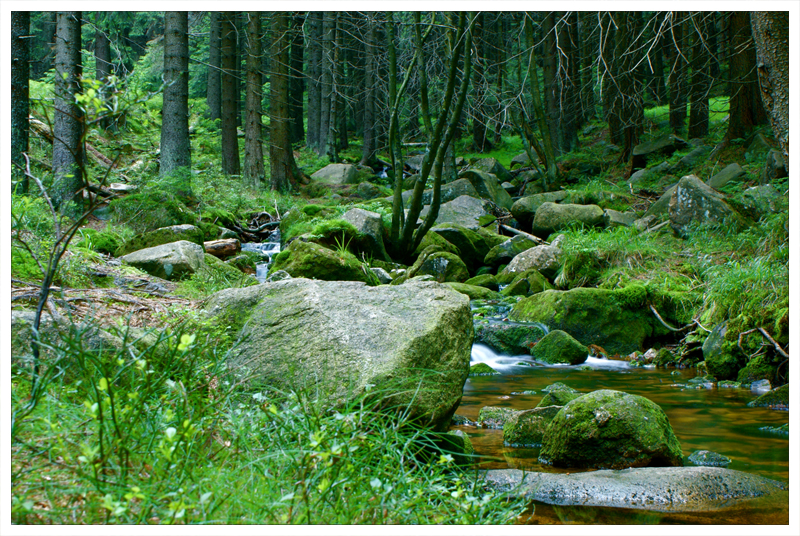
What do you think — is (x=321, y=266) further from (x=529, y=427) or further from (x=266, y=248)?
(x=529, y=427)

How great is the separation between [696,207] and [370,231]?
5929 mm

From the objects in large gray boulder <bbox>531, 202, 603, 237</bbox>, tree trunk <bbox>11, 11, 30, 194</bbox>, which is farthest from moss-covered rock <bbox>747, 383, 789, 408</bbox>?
tree trunk <bbox>11, 11, 30, 194</bbox>

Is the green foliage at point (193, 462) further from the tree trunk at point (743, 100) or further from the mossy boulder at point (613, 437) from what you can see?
the tree trunk at point (743, 100)

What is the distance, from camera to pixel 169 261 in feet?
22.2

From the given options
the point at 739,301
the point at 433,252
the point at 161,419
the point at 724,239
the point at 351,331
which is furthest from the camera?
the point at 433,252

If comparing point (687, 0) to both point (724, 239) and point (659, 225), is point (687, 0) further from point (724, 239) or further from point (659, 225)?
point (659, 225)

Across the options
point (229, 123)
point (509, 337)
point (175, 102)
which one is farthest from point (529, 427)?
point (229, 123)

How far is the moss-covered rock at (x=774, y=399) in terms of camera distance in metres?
5.25

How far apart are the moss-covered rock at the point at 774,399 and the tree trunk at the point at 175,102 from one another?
10.8 metres

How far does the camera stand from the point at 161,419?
8.27ft

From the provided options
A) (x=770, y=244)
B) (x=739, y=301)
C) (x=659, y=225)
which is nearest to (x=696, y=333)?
(x=739, y=301)

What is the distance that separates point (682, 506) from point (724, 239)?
776cm

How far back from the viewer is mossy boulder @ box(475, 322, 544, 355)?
8008mm

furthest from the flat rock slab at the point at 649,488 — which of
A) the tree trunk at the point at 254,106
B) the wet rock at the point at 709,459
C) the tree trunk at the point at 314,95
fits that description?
the tree trunk at the point at 314,95
